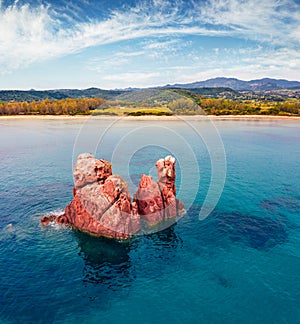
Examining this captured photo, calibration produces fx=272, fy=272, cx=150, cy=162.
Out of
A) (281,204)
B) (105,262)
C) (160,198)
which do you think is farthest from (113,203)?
(281,204)

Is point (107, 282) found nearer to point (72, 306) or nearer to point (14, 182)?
point (72, 306)

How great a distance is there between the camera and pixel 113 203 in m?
34.3

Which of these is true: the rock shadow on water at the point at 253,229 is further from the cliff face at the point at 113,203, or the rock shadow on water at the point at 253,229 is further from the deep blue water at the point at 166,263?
the cliff face at the point at 113,203

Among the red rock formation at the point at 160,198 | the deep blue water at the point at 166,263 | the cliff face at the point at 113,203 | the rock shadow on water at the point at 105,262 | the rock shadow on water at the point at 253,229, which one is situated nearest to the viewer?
the deep blue water at the point at 166,263

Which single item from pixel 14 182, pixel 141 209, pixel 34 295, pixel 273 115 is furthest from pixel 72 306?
pixel 273 115

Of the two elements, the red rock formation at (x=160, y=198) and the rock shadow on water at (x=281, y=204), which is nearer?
the red rock formation at (x=160, y=198)

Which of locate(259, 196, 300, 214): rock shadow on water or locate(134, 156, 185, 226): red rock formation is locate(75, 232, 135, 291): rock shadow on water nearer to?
locate(134, 156, 185, 226): red rock formation

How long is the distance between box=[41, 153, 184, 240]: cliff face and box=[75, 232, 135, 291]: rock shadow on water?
4.76 feet

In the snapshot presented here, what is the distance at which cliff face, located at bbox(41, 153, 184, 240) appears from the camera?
33906 mm

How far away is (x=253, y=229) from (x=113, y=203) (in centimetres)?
1902

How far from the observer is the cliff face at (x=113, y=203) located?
33.9 metres

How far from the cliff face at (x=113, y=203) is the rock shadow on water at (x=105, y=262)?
1450mm

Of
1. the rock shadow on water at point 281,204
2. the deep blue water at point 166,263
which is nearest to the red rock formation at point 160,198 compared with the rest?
the deep blue water at point 166,263

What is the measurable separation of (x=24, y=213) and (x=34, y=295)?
62.4 ft
